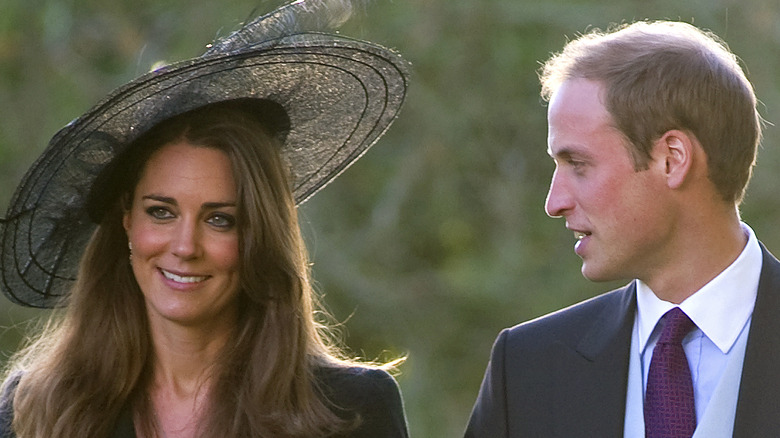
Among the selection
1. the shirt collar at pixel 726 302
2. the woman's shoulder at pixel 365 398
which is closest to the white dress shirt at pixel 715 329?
the shirt collar at pixel 726 302

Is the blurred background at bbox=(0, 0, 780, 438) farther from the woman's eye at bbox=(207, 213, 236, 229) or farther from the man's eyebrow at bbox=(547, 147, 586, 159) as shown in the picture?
the man's eyebrow at bbox=(547, 147, 586, 159)

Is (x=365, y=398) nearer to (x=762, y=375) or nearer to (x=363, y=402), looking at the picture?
(x=363, y=402)

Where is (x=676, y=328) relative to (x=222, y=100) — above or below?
below

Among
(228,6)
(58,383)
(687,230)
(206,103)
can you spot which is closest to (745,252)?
(687,230)

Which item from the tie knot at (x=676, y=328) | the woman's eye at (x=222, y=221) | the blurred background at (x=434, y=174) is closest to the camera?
the tie knot at (x=676, y=328)

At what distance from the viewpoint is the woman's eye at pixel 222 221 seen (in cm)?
357

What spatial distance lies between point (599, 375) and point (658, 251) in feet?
1.00

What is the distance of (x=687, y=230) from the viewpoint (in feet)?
10.8

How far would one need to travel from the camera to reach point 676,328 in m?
→ 3.24

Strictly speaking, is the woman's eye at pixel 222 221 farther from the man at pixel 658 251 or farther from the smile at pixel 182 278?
the man at pixel 658 251

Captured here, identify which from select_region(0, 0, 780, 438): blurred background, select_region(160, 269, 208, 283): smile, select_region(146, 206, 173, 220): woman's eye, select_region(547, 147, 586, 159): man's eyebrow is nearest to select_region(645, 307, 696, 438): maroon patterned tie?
select_region(547, 147, 586, 159): man's eyebrow

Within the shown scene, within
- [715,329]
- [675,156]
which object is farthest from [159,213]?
[715,329]

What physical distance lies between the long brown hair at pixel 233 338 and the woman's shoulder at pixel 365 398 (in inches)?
1.3

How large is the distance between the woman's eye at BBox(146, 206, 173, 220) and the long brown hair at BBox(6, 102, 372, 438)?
4.8 inches
